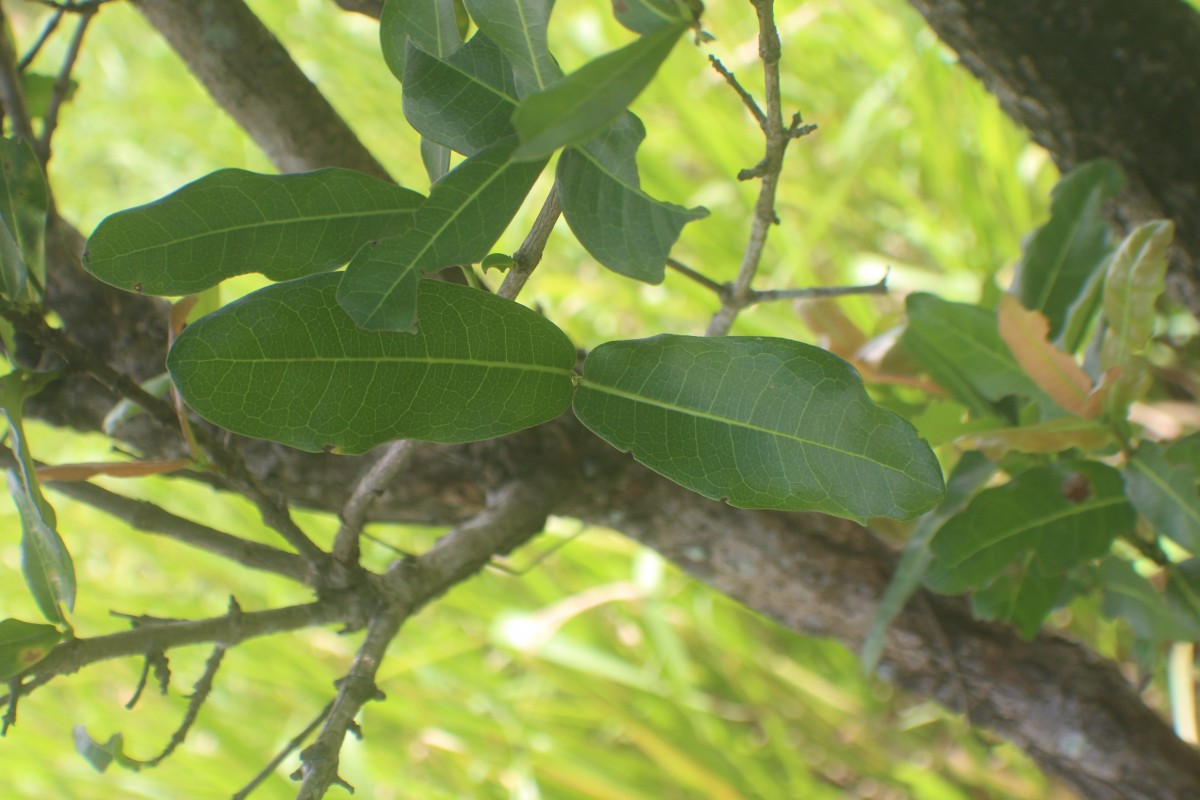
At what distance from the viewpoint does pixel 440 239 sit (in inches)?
11.2

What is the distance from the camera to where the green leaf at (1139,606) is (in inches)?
21.1

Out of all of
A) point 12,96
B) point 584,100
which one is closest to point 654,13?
point 584,100

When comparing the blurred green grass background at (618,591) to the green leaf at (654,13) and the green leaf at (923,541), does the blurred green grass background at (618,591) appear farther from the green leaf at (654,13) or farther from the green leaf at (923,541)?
the green leaf at (654,13)

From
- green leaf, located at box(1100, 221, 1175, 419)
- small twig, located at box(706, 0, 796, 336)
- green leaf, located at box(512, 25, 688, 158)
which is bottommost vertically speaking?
green leaf, located at box(512, 25, 688, 158)

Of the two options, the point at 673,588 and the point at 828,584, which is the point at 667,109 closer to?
the point at 673,588

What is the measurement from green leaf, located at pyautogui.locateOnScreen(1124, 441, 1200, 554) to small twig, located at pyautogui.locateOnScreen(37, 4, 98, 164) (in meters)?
0.62

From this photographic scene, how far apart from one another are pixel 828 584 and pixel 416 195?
1.47ft

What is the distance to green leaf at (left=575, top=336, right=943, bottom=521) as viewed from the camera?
1.06 ft

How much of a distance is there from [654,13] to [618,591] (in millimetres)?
979

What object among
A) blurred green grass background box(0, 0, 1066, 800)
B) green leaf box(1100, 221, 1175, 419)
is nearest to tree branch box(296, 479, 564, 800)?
green leaf box(1100, 221, 1175, 419)

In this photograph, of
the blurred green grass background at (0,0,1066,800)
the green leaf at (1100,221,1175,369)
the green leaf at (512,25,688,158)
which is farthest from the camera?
the blurred green grass background at (0,0,1066,800)

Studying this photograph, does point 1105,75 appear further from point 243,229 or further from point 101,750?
point 101,750

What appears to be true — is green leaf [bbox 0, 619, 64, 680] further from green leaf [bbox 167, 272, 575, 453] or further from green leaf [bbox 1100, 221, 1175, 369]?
green leaf [bbox 1100, 221, 1175, 369]

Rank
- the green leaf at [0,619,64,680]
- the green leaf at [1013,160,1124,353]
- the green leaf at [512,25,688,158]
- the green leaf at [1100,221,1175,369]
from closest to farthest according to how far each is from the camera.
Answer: the green leaf at [512,25,688,158] → the green leaf at [0,619,64,680] → the green leaf at [1100,221,1175,369] → the green leaf at [1013,160,1124,353]
